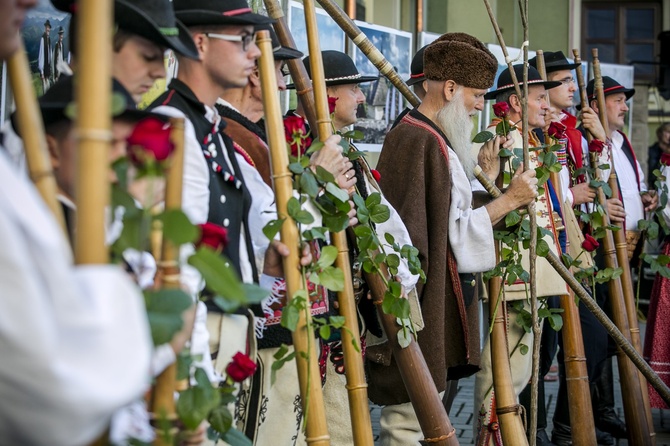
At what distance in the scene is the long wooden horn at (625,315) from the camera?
5574mm

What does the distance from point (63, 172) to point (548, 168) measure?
3109 millimetres

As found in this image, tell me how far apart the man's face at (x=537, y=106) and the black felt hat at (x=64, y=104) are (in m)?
3.47

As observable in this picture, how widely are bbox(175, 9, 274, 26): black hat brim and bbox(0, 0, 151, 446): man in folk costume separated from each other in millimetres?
1603

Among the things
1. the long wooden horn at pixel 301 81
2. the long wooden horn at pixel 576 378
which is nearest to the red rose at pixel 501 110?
the long wooden horn at pixel 576 378

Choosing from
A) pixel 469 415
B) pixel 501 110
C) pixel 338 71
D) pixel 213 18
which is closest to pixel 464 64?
pixel 501 110

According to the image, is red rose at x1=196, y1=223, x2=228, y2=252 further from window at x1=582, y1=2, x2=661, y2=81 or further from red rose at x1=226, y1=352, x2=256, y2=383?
window at x1=582, y1=2, x2=661, y2=81

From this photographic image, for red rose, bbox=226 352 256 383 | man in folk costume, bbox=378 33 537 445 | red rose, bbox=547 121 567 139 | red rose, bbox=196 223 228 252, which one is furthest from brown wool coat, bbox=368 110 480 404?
red rose, bbox=196 223 228 252

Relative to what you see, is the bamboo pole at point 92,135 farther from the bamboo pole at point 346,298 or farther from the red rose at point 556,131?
the red rose at point 556,131

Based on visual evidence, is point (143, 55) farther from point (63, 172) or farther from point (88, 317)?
point (88, 317)

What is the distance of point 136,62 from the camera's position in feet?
7.86

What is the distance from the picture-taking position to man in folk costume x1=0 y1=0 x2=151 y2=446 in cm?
117

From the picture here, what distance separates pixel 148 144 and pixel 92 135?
186 millimetres

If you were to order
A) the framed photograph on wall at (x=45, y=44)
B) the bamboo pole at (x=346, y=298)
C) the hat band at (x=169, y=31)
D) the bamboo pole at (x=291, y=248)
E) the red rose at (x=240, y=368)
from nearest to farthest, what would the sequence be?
the red rose at (x=240, y=368) → the hat band at (x=169, y=31) → the bamboo pole at (x=291, y=248) → the bamboo pole at (x=346, y=298) → the framed photograph on wall at (x=45, y=44)

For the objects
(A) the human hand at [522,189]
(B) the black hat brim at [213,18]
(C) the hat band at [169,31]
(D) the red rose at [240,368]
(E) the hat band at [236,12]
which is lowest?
(D) the red rose at [240,368]
